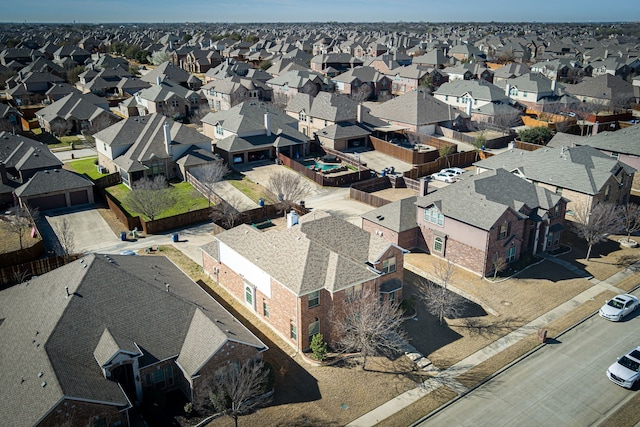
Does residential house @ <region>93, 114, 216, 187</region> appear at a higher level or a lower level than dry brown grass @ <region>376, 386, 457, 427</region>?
higher

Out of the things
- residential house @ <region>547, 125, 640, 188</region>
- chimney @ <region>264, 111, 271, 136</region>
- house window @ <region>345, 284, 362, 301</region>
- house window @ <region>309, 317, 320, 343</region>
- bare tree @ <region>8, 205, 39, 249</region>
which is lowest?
house window @ <region>309, 317, 320, 343</region>

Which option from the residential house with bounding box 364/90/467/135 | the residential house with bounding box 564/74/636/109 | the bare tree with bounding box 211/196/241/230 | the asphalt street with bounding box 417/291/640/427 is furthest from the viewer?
the residential house with bounding box 564/74/636/109

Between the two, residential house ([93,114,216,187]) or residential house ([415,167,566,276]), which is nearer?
residential house ([415,167,566,276])

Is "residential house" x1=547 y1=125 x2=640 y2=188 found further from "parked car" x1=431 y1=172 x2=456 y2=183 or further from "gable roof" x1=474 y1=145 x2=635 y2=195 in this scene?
"parked car" x1=431 y1=172 x2=456 y2=183

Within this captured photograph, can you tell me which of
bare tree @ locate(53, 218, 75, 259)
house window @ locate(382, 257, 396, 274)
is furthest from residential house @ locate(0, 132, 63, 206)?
house window @ locate(382, 257, 396, 274)

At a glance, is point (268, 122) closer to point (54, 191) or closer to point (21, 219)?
point (54, 191)

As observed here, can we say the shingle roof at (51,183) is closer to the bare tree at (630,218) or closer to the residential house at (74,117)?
the residential house at (74,117)

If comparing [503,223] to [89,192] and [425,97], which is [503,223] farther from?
[425,97]

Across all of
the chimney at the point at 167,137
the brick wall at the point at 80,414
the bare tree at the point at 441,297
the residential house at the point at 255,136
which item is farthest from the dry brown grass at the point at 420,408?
A: the residential house at the point at 255,136
